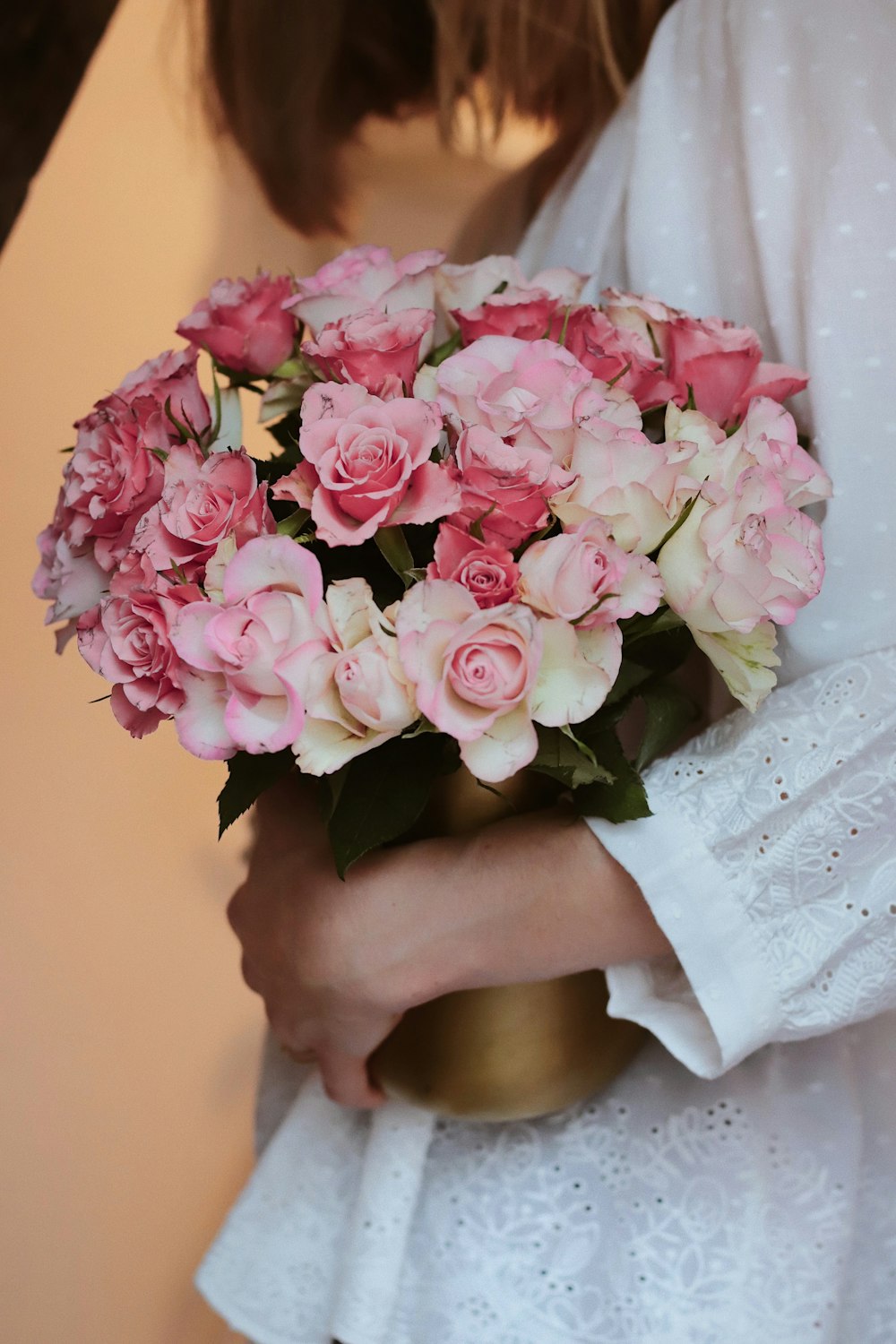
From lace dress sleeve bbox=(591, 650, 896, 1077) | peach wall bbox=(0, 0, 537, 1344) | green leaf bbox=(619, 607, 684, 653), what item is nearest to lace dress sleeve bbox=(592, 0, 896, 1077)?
lace dress sleeve bbox=(591, 650, 896, 1077)

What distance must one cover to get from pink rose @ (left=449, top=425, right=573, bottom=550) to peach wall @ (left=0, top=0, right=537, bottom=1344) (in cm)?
81

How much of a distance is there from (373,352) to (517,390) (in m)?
0.07

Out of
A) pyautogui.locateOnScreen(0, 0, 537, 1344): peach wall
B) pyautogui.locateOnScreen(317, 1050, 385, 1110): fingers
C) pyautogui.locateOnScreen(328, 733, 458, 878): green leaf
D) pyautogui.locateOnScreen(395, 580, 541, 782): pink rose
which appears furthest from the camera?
pyautogui.locateOnScreen(0, 0, 537, 1344): peach wall

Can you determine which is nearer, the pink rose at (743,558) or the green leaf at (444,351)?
the pink rose at (743,558)

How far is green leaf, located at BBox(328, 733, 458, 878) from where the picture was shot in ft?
1.58

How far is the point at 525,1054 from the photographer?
23.3 inches

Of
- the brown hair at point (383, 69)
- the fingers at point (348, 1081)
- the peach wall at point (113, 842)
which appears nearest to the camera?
the fingers at point (348, 1081)

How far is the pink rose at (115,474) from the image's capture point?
0.49 metres

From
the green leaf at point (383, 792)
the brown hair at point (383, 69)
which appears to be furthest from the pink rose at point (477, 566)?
the brown hair at point (383, 69)

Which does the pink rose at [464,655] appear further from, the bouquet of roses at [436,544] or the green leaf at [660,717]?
the green leaf at [660,717]

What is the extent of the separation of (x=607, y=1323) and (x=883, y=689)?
1.20 ft

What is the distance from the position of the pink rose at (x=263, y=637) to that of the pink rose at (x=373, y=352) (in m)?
0.10

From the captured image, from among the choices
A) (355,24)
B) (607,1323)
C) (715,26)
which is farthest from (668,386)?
(355,24)

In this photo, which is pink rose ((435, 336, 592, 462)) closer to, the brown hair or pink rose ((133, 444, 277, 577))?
pink rose ((133, 444, 277, 577))
